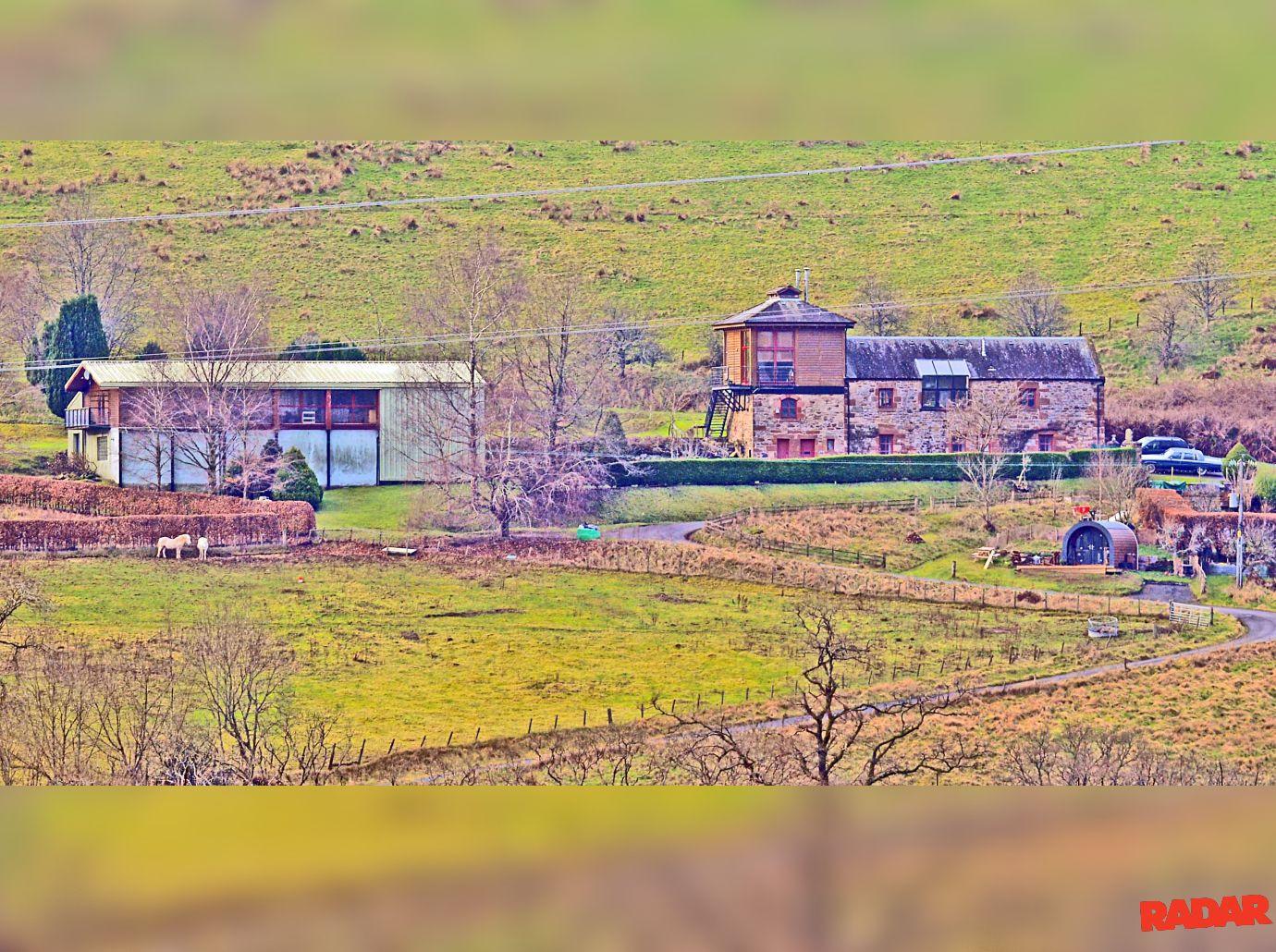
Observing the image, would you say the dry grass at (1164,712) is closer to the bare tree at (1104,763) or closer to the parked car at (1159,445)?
the bare tree at (1104,763)

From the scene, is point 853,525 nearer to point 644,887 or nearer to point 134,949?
point 644,887

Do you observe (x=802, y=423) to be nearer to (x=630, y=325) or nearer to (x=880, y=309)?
(x=880, y=309)

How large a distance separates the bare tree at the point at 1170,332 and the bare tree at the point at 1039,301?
278 mm

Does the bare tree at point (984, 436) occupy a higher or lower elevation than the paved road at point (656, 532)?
higher

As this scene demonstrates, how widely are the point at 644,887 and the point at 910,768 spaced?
1.07 metres

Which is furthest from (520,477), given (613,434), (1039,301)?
(1039,301)

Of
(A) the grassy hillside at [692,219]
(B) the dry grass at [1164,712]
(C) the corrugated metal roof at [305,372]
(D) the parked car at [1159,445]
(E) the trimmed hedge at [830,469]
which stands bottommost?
(B) the dry grass at [1164,712]

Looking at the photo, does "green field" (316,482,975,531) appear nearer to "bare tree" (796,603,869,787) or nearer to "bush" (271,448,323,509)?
"bush" (271,448,323,509)

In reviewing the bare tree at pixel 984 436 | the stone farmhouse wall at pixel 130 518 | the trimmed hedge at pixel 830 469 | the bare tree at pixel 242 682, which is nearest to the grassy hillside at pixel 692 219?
the bare tree at pixel 984 436

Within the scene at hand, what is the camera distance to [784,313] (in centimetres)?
511

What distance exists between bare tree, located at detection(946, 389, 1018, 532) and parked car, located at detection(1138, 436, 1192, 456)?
0.43m

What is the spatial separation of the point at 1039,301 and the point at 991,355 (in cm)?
24

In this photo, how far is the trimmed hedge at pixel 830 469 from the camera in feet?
16.7

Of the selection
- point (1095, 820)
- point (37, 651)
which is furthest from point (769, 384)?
point (37, 651)
